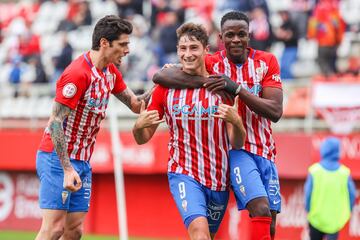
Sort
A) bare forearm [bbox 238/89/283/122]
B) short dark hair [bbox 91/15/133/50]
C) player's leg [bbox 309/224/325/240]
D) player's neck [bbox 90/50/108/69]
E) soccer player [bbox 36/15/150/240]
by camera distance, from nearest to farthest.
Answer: bare forearm [bbox 238/89/283/122] → soccer player [bbox 36/15/150/240] → short dark hair [bbox 91/15/133/50] → player's neck [bbox 90/50/108/69] → player's leg [bbox 309/224/325/240]

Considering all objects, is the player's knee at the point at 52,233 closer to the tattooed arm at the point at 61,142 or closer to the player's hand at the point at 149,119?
the tattooed arm at the point at 61,142

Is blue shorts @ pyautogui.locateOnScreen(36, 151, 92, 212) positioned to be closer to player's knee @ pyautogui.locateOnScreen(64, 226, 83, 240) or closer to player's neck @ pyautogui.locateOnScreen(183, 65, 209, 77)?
player's knee @ pyautogui.locateOnScreen(64, 226, 83, 240)

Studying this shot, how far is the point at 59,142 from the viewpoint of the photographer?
31.3 ft

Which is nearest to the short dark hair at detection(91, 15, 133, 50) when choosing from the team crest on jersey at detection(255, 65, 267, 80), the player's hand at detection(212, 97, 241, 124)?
the team crest on jersey at detection(255, 65, 267, 80)

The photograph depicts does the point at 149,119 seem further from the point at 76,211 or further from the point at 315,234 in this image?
the point at 315,234

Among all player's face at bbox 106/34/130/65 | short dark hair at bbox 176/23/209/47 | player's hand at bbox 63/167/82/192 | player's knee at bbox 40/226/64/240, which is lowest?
player's knee at bbox 40/226/64/240

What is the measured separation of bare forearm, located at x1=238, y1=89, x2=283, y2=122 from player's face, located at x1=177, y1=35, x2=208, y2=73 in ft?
1.64

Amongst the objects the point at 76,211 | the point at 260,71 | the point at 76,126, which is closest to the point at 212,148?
the point at 260,71

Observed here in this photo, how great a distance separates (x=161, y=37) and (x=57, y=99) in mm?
10317

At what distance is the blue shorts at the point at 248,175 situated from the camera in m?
9.14

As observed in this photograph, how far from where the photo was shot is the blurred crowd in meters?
18.2

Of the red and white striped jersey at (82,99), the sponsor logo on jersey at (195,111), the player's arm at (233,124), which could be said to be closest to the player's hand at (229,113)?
the player's arm at (233,124)

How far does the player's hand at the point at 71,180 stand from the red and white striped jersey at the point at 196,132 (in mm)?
909

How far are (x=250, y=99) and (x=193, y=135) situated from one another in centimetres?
66
